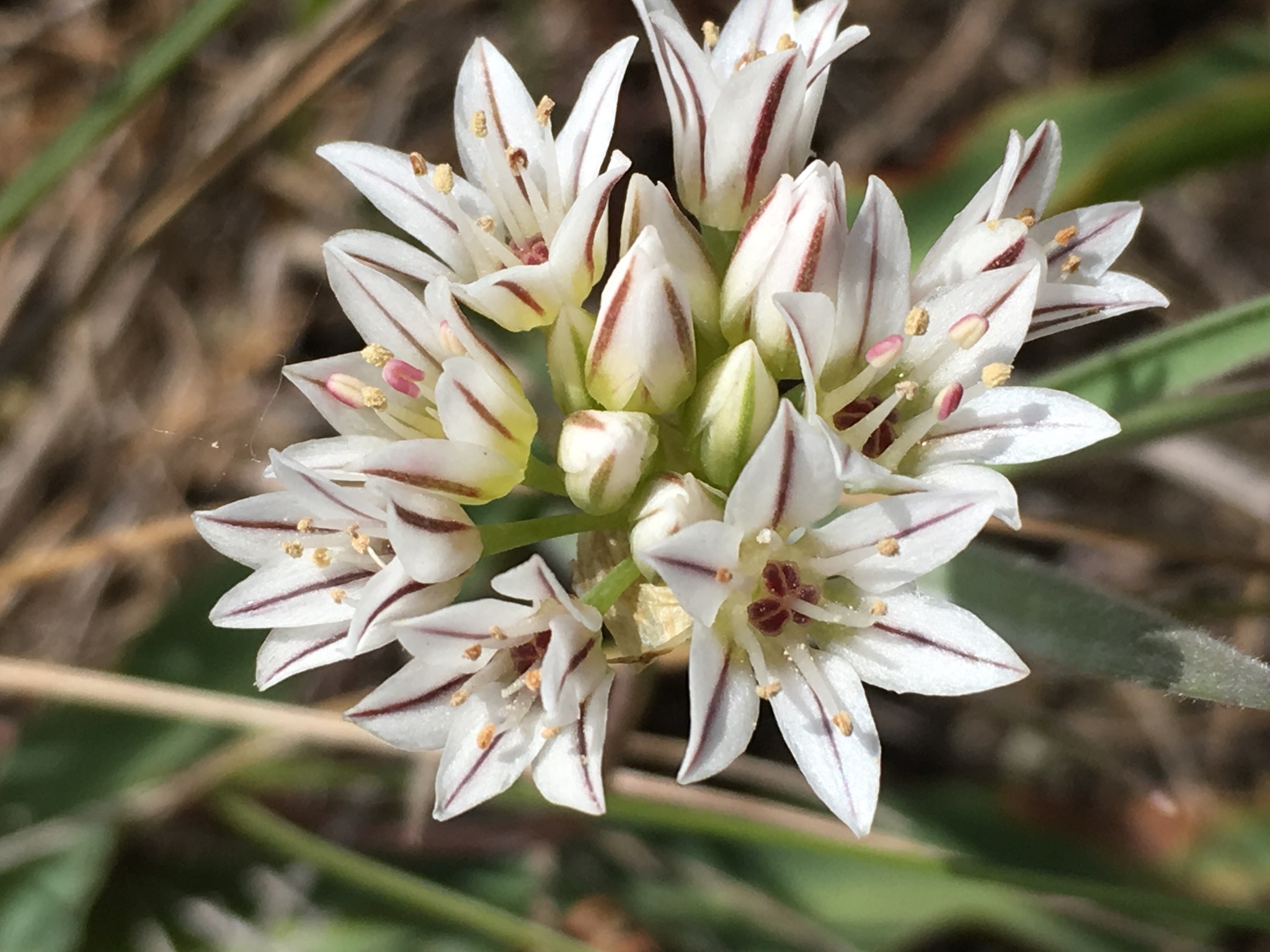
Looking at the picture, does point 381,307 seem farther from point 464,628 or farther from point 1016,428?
point 1016,428

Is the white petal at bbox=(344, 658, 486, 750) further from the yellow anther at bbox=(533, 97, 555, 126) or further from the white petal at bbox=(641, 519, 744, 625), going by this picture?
the yellow anther at bbox=(533, 97, 555, 126)

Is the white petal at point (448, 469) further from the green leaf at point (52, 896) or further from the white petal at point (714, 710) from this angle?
the green leaf at point (52, 896)

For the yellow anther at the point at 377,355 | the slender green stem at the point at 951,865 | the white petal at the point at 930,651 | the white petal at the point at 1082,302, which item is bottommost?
the slender green stem at the point at 951,865

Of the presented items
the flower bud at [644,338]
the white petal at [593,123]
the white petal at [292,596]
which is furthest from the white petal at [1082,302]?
the white petal at [292,596]

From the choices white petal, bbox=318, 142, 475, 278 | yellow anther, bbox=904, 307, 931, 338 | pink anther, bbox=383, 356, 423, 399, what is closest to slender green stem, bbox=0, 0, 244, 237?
white petal, bbox=318, 142, 475, 278

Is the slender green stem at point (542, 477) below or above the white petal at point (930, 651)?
above

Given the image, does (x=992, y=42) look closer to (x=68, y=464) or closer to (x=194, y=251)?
(x=194, y=251)

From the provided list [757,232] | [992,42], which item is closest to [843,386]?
[757,232]
